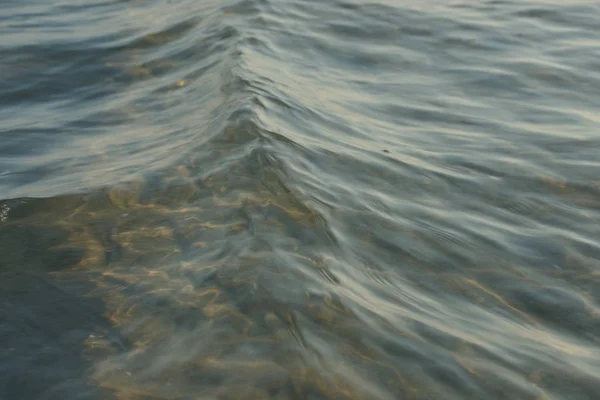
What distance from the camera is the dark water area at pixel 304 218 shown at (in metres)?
3.52

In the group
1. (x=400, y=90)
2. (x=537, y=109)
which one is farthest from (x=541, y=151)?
(x=400, y=90)

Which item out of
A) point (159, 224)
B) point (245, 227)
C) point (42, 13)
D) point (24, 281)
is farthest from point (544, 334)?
point (42, 13)

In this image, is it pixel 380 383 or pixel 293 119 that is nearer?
pixel 380 383

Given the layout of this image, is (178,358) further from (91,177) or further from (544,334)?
(91,177)

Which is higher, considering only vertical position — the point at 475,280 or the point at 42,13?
the point at 42,13

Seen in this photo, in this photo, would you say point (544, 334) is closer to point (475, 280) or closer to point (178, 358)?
point (475, 280)

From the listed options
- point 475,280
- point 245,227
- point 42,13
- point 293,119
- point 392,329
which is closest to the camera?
point 392,329

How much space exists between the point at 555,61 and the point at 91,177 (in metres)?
4.95

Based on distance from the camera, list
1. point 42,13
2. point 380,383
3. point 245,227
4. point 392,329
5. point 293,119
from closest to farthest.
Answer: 1. point 380,383
2. point 392,329
3. point 245,227
4. point 293,119
5. point 42,13

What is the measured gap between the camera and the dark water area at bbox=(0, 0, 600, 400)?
3.52 m

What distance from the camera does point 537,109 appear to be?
22.1 ft

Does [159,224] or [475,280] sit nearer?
[475,280]

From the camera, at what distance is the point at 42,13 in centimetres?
1077

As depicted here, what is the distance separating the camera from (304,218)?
4711 mm
